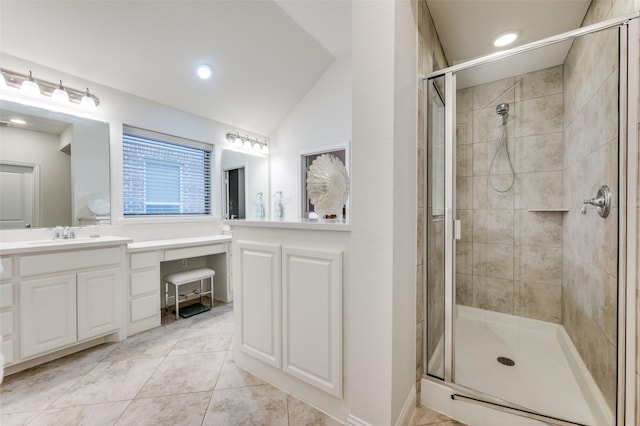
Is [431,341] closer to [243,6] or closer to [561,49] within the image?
[561,49]

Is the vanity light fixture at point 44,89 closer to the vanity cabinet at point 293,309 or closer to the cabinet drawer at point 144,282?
the cabinet drawer at point 144,282

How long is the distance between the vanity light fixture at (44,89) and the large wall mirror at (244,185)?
4.98 feet

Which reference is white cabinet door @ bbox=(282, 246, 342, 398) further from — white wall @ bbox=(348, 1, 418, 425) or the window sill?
the window sill

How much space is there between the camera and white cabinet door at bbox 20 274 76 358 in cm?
186

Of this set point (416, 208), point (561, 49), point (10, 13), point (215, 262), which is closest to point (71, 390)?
point (215, 262)

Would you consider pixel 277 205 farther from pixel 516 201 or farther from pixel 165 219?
pixel 516 201

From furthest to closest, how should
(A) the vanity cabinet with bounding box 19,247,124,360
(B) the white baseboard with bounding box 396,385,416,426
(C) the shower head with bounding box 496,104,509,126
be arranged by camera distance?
(C) the shower head with bounding box 496,104,509,126
(A) the vanity cabinet with bounding box 19,247,124,360
(B) the white baseboard with bounding box 396,385,416,426

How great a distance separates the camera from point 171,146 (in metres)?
3.28

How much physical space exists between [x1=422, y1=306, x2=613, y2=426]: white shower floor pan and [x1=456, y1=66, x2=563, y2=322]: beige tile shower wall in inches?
7.9

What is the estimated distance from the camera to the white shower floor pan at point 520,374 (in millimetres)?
1389

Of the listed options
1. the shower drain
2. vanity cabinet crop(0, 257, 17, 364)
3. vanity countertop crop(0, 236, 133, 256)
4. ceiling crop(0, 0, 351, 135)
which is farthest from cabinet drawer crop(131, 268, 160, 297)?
the shower drain

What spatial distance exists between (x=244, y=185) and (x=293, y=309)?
283 centimetres

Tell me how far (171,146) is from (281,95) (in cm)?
158

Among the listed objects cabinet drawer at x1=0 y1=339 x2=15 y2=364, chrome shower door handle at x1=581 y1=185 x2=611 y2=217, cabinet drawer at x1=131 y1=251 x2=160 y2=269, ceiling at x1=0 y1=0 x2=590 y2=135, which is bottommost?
cabinet drawer at x1=0 y1=339 x2=15 y2=364
